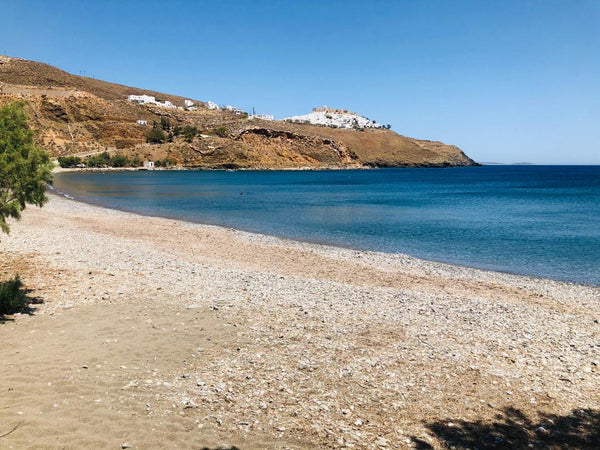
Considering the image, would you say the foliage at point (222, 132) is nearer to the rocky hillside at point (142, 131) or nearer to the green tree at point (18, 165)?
the rocky hillside at point (142, 131)

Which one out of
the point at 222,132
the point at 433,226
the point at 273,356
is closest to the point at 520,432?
the point at 273,356

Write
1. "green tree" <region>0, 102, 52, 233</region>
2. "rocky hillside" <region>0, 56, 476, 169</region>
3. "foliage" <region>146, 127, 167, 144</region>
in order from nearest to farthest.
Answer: "green tree" <region>0, 102, 52, 233</region> → "rocky hillside" <region>0, 56, 476, 169</region> → "foliage" <region>146, 127, 167, 144</region>

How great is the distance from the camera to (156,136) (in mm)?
136000

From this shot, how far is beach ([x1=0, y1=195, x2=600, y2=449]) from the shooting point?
6391 mm

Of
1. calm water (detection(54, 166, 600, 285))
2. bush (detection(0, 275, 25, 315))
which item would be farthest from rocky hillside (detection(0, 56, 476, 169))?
bush (detection(0, 275, 25, 315))

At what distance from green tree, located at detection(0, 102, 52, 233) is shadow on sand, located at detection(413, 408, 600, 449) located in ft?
30.1

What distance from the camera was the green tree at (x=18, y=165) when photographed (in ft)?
30.2

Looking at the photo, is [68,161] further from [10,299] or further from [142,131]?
[10,299]

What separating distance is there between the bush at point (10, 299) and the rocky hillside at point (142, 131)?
381 ft

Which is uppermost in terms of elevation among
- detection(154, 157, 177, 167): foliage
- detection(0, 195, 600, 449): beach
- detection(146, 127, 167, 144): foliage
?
detection(146, 127, 167, 144): foliage

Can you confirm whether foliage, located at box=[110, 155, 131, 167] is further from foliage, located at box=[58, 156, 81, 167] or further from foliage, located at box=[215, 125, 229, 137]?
foliage, located at box=[215, 125, 229, 137]

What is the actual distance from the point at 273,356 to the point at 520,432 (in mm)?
4520

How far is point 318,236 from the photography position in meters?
29.7

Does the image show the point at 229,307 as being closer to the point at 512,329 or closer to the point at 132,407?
the point at 132,407
